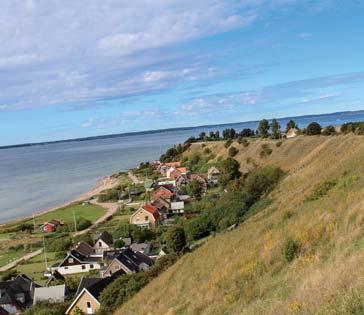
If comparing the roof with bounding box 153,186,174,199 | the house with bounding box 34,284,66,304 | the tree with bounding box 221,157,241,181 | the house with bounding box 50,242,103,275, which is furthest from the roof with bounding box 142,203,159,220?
the house with bounding box 34,284,66,304

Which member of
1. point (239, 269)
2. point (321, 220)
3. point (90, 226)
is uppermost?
point (321, 220)

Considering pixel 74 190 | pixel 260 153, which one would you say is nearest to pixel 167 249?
pixel 260 153

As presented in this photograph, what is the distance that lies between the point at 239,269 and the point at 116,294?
42.4 ft

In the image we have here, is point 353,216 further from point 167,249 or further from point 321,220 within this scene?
point 167,249

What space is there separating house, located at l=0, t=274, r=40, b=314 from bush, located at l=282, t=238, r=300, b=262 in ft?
79.4

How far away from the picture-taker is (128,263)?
36.3 metres

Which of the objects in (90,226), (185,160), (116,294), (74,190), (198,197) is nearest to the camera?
(116,294)

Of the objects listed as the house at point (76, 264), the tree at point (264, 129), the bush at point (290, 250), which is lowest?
the house at point (76, 264)

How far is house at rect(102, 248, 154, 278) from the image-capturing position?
3559cm

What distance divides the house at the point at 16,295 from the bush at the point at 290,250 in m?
24.2

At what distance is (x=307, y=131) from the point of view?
80688 millimetres

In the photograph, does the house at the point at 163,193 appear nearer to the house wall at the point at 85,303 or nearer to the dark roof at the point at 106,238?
the dark roof at the point at 106,238

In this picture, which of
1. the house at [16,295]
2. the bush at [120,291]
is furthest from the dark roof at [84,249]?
the bush at [120,291]

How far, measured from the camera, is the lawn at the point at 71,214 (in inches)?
2761
